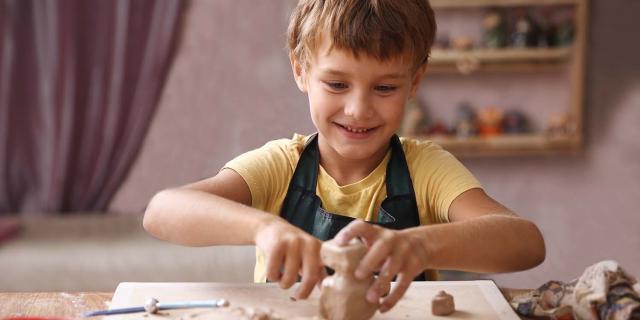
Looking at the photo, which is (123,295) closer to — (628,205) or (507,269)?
(507,269)

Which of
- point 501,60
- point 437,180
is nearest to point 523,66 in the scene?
point 501,60

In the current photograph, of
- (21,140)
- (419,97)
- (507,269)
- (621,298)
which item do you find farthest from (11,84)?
(621,298)

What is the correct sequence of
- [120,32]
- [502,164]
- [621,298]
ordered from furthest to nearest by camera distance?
[502,164] → [120,32] → [621,298]

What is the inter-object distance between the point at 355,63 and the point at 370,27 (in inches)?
2.9

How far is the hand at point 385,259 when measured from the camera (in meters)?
1.00

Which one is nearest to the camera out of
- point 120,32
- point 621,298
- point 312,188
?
point 621,298

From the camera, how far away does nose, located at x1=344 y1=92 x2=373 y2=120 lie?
→ 1257mm

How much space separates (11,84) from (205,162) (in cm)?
88

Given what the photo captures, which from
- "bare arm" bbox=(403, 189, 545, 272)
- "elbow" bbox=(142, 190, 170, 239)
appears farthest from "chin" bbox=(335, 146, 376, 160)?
"elbow" bbox=(142, 190, 170, 239)

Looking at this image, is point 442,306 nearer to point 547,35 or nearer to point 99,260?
point 99,260

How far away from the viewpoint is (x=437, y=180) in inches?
56.9

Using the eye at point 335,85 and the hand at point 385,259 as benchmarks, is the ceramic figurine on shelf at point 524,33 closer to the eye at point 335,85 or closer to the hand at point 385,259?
the eye at point 335,85

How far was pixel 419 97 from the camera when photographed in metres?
3.25

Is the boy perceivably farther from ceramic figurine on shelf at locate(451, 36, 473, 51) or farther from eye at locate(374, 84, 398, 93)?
ceramic figurine on shelf at locate(451, 36, 473, 51)
